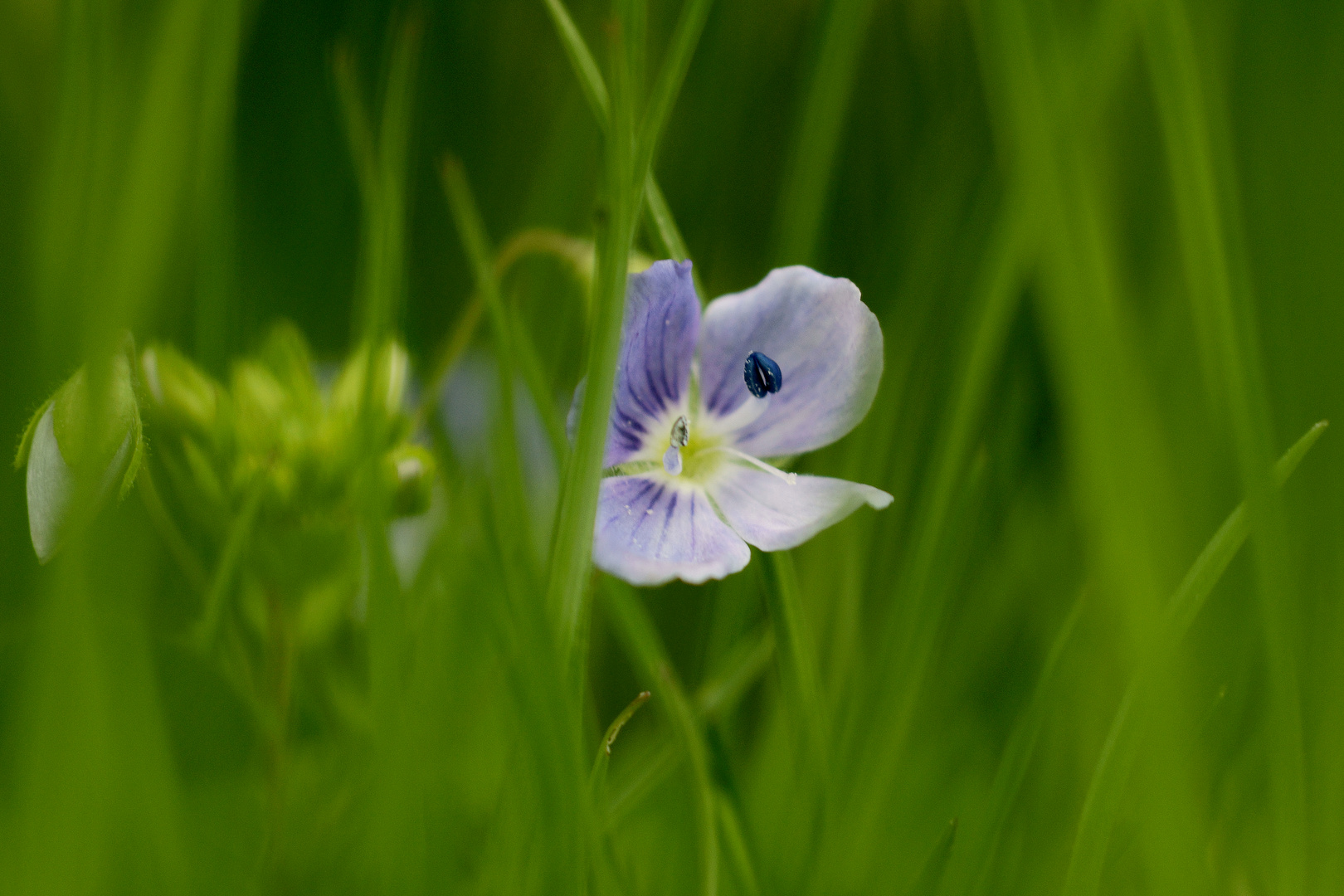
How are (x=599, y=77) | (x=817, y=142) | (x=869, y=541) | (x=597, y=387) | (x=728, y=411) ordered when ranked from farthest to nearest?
(x=869, y=541) < (x=817, y=142) < (x=728, y=411) < (x=599, y=77) < (x=597, y=387)

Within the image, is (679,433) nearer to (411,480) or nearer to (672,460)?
(672,460)

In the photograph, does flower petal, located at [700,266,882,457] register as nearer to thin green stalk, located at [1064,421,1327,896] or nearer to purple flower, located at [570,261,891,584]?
purple flower, located at [570,261,891,584]

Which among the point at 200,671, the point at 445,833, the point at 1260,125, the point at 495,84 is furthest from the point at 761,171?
the point at 445,833

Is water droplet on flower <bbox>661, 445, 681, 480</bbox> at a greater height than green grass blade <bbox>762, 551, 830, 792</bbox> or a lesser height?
greater

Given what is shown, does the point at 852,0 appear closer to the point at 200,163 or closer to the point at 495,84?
the point at 200,163

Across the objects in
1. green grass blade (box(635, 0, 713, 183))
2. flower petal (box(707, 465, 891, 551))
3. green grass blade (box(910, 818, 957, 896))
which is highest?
green grass blade (box(635, 0, 713, 183))

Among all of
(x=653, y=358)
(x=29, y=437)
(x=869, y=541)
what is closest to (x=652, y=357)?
(x=653, y=358)

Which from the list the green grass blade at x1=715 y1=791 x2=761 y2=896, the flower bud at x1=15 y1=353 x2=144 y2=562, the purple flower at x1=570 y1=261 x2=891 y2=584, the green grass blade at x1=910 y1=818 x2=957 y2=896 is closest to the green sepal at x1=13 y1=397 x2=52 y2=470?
the flower bud at x1=15 y1=353 x2=144 y2=562
